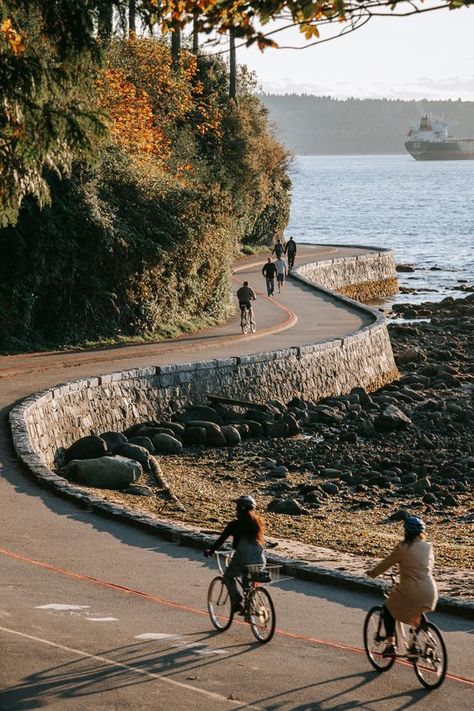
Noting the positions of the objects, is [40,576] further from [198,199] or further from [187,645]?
[198,199]

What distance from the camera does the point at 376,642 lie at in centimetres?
1047

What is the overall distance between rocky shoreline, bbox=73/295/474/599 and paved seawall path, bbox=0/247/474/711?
171cm

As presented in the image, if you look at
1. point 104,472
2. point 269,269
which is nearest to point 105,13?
point 104,472

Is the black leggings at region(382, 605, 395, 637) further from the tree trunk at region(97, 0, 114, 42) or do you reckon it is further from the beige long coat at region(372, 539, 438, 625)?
the tree trunk at region(97, 0, 114, 42)

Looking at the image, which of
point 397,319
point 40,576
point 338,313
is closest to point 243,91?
point 397,319

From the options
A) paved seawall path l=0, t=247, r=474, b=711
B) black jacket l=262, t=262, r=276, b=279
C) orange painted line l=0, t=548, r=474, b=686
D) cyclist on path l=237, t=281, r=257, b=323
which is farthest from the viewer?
black jacket l=262, t=262, r=276, b=279

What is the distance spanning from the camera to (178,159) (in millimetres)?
46344

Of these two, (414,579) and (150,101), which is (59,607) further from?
(150,101)

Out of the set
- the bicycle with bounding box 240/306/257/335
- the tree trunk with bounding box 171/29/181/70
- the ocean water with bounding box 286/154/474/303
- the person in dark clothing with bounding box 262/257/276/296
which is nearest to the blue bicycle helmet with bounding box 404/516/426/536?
the bicycle with bounding box 240/306/257/335

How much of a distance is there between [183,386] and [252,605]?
675 inches

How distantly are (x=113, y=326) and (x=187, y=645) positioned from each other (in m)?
22.1

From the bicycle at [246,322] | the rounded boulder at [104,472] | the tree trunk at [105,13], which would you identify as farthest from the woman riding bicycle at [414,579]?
the bicycle at [246,322]

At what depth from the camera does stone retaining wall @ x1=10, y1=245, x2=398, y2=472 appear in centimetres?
2295

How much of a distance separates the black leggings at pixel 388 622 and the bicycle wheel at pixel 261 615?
3.93 ft
